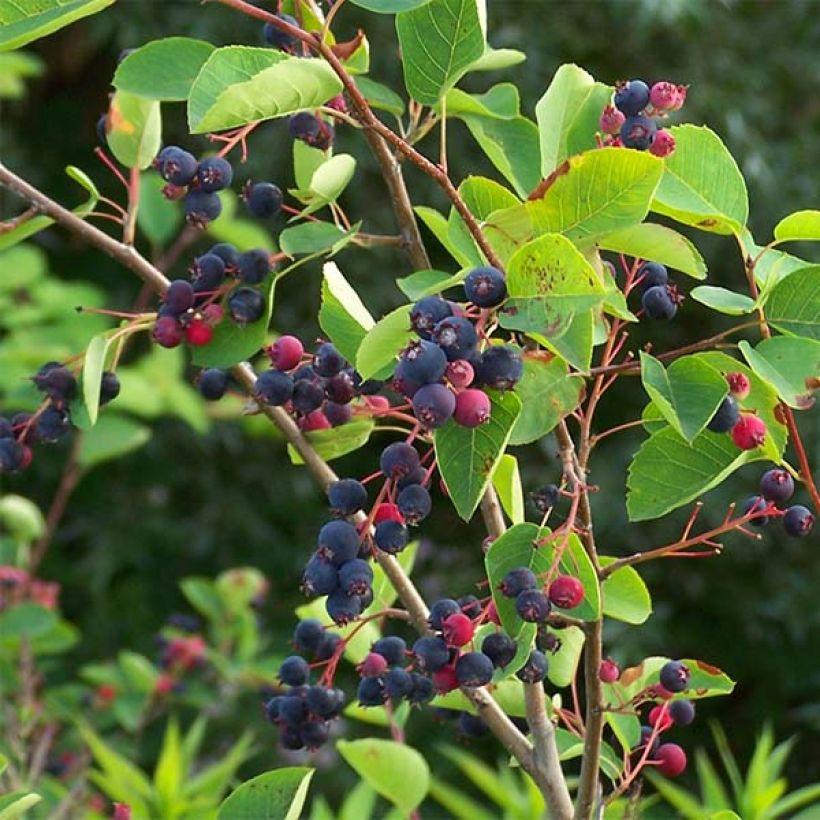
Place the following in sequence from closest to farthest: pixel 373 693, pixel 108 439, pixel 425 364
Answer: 1. pixel 425 364
2. pixel 373 693
3. pixel 108 439

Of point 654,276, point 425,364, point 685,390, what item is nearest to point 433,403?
point 425,364

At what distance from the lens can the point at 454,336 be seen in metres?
0.55

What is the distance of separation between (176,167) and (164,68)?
0.07 meters

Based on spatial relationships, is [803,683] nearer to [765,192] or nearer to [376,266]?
[765,192]

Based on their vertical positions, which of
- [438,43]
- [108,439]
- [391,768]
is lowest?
[108,439]

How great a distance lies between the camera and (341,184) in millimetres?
702

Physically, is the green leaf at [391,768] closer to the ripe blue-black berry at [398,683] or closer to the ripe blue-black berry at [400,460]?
the ripe blue-black berry at [398,683]

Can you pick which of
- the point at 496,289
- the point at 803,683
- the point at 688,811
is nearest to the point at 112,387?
the point at 496,289

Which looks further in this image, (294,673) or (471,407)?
(294,673)

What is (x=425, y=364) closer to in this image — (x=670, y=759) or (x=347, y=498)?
(x=347, y=498)

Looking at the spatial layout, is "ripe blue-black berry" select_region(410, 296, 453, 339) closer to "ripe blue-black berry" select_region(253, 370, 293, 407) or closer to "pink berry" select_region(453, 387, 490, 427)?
"pink berry" select_region(453, 387, 490, 427)

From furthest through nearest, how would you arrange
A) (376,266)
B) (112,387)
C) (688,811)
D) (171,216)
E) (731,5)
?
(731,5) → (376,266) → (171,216) → (688,811) → (112,387)

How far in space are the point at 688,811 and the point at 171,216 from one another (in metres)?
1.27

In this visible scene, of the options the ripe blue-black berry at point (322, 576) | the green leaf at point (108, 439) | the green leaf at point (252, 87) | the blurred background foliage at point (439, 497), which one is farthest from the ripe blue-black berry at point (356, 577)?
the blurred background foliage at point (439, 497)
